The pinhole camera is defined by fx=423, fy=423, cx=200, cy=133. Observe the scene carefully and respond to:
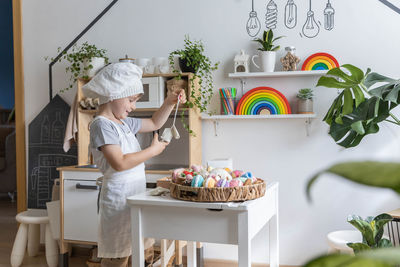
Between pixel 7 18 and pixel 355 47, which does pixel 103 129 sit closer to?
pixel 355 47

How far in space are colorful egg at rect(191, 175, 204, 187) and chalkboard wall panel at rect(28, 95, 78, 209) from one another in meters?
2.18

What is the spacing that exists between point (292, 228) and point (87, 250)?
1754mm

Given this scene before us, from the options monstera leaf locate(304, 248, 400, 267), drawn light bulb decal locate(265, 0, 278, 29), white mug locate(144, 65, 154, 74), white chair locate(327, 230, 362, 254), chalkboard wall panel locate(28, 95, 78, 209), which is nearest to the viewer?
monstera leaf locate(304, 248, 400, 267)

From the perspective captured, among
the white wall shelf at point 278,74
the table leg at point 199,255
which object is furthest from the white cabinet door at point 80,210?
the white wall shelf at point 278,74

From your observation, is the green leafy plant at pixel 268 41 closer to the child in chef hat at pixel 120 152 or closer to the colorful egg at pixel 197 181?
the child in chef hat at pixel 120 152

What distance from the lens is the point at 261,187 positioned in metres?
1.81

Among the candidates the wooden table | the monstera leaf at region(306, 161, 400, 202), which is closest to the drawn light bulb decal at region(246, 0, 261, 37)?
the wooden table

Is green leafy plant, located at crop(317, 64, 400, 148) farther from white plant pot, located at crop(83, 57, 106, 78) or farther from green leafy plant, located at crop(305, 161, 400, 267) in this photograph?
green leafy plant, located at crop(305, 161, 400, 267)

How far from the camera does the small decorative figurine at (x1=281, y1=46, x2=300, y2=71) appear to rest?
9.98 feet

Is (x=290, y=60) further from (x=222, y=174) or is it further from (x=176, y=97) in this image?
(x=222, y=174)

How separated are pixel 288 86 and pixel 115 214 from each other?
1699 mm

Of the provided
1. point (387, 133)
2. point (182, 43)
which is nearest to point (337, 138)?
point (387, 133)

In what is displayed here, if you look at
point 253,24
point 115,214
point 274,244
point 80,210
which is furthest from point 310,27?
point 80,210

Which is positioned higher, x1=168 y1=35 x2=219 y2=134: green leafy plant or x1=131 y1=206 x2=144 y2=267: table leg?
x1=168 y1=35 x2=219 y2=134: green leafy plant
